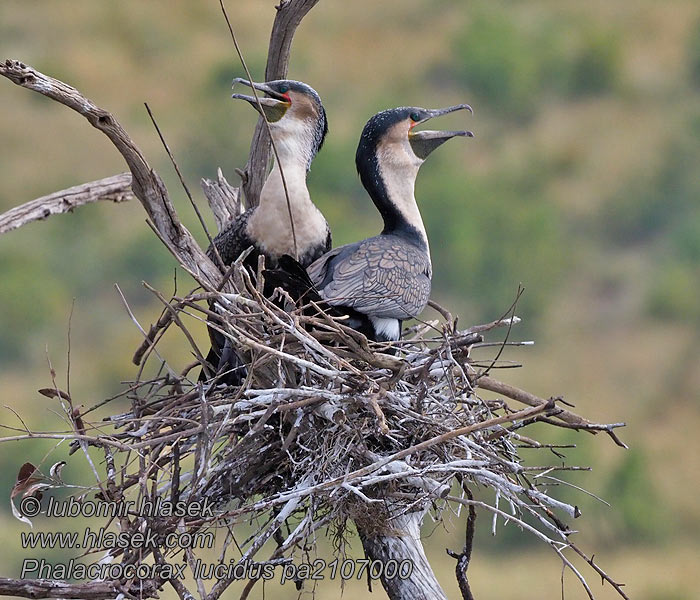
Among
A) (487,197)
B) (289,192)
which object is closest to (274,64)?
(289,192)

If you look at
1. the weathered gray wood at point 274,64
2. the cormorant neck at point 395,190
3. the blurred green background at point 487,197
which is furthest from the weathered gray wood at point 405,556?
the blurred green background at point 487,197

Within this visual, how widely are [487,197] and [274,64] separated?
28330 mm

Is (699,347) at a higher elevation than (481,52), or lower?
lower

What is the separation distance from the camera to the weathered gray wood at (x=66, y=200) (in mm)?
4410

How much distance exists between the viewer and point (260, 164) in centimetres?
472

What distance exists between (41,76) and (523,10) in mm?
42884

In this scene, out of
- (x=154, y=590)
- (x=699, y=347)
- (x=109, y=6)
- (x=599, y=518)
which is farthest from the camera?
(x=109, y=6)

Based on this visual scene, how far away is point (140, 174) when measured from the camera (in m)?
3.64

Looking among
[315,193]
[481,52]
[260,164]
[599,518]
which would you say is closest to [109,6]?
[481,52]

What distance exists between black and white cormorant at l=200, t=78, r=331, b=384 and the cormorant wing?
0.37 ft

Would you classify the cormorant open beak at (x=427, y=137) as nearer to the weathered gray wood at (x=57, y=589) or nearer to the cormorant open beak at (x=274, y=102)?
the cormorant open beak at (x=274, y=102)

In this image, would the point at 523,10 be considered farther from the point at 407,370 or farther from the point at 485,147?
the point at 407,370

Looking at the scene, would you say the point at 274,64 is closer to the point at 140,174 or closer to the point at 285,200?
the point at 285,200

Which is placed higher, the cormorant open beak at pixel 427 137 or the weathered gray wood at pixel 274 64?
the weathered gray wood at pixel 274 64
